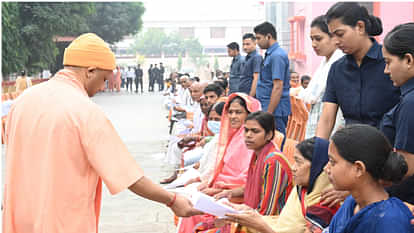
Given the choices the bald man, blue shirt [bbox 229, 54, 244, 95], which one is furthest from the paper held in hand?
blue shirt [bbox 229, 54, 244, 95]

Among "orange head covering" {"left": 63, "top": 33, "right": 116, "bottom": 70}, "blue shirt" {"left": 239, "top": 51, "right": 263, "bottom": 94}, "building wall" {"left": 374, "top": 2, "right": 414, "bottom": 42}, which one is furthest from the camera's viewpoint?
"building wall" {"left": 374, "top": 2, "right": 414, "bottom": 42}

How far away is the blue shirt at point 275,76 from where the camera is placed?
19.9 ft

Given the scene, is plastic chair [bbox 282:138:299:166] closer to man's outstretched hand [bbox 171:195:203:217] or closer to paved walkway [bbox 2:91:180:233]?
man's outstretched hand [bbox 171:195:203:217]

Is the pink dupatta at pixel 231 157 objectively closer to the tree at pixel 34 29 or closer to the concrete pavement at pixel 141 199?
the concrete pavement at pixel 141 199

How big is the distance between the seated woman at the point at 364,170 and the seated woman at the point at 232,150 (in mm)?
2326

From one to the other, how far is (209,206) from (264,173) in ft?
2.47

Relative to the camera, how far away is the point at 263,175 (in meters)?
3.77

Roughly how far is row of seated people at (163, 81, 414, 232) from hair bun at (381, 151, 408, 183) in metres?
0.61

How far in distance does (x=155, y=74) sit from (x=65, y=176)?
35345 mm

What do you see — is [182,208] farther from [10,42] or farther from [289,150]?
[10,42]

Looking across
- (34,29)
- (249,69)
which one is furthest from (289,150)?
(34,29)

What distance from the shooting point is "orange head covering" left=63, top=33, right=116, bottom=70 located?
2.79 meters

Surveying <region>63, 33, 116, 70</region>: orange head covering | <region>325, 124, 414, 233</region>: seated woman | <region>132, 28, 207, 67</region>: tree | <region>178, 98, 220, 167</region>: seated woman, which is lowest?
<region>132, 28, 207, 67</region>: tree

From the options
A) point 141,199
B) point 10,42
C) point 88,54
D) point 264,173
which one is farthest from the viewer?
point 10,42
